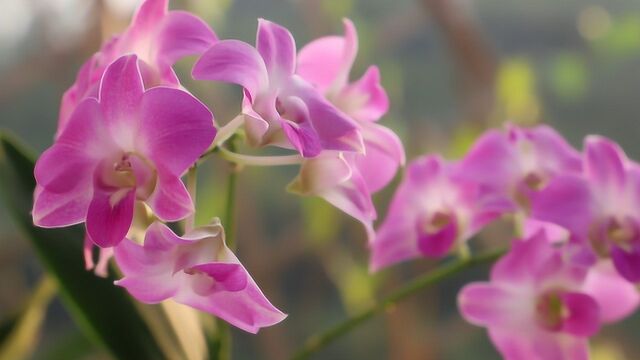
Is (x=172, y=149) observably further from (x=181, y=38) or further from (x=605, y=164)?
(x=605, y=164)

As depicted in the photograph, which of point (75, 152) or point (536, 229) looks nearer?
point (75, 152)

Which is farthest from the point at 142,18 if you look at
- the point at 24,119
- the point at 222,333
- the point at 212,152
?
the point at 24,119

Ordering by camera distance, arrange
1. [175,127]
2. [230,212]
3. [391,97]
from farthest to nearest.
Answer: [391,97] → [230,212] → [175,127]

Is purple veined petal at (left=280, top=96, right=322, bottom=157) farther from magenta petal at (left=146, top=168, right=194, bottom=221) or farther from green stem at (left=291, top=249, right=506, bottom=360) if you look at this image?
green stem at (left=291, top=249, right=506, bottom=360)

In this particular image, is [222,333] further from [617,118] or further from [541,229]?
[617,118]

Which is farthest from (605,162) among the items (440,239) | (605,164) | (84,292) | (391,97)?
(391,97)

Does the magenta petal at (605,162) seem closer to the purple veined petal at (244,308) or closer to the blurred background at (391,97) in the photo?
the purple veined petal at (244,308)

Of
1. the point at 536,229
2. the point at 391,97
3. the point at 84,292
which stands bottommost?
the point at 391,97

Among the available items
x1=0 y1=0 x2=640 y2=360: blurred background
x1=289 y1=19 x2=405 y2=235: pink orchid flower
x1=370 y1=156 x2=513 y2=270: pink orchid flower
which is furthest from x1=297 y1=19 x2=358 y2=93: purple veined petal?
x1=0 y1=0 x2=640 y2=360: blurred background
